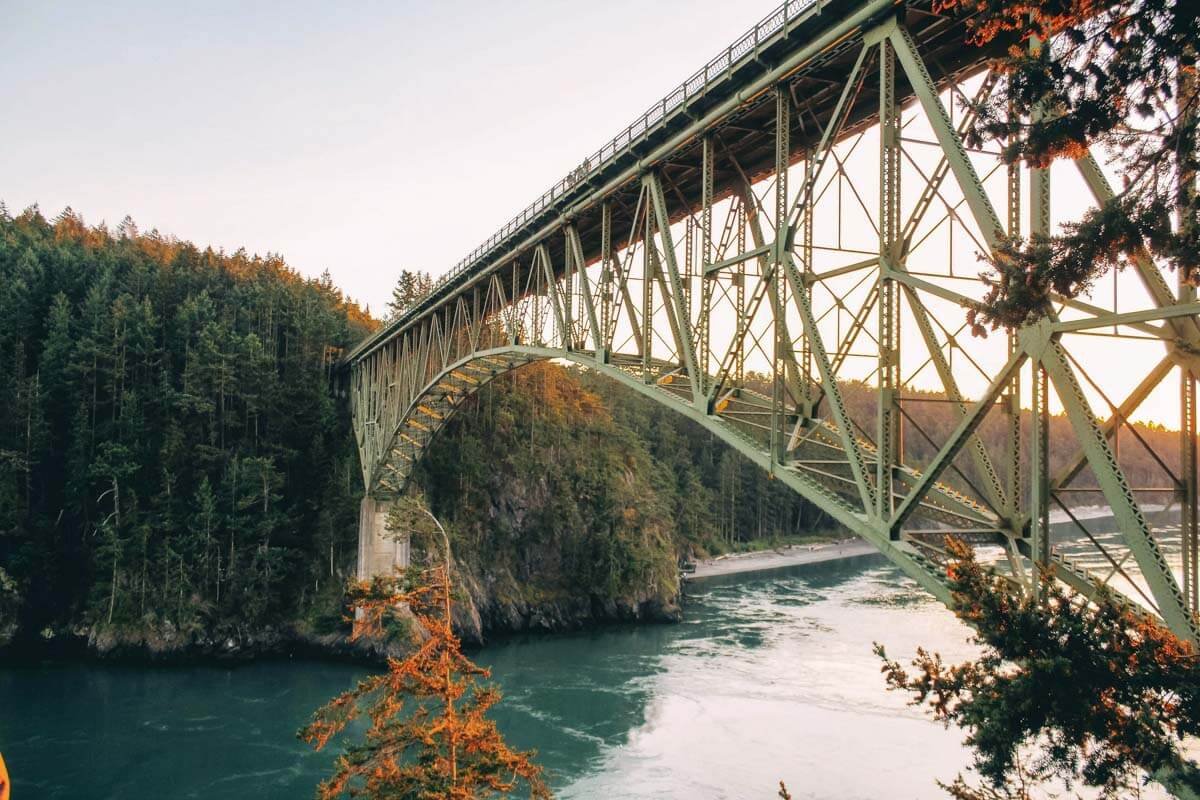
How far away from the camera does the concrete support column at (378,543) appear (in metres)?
37.5

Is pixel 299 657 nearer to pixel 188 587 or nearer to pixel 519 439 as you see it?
pixel 188 587

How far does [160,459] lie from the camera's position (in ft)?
128

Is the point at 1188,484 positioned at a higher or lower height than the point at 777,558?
higher

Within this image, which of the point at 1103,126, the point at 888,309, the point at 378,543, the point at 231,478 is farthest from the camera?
the point at 231,478

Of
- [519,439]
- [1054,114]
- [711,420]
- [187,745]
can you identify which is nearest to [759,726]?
[711,420]

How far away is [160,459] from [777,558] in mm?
45327

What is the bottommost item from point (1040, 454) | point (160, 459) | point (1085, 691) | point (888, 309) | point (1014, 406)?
point (1085, 691)

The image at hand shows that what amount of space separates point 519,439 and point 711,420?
33.6 meters

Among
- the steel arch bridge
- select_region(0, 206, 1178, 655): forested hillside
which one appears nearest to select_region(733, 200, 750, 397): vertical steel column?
the steel arch bridge

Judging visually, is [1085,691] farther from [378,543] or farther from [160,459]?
[160,459]

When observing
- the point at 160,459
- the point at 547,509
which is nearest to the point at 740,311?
the point at 547,509

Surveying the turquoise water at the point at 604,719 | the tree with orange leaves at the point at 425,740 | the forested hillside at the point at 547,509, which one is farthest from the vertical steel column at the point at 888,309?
the forested hillside at the point at 547,509

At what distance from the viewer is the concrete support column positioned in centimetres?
3750

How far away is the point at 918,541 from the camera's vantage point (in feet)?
28.5
